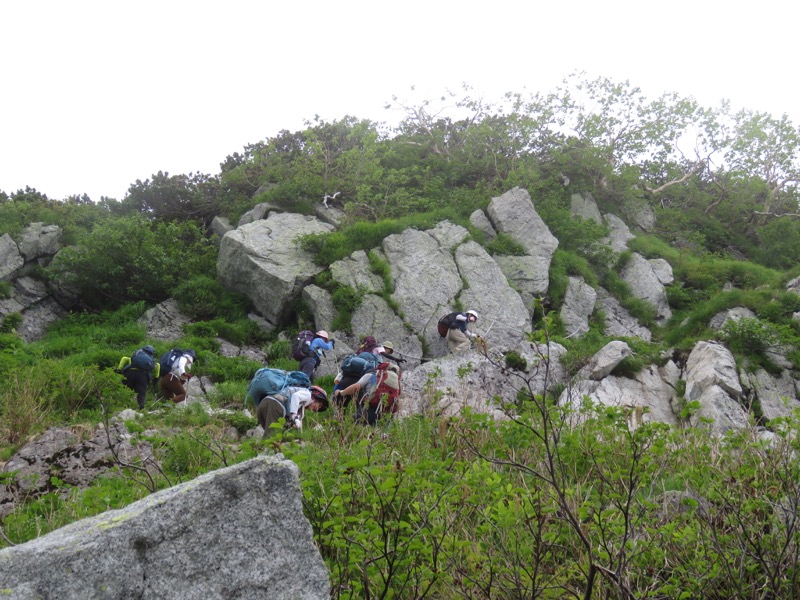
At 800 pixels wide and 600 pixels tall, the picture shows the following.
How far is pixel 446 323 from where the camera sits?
14.8 meters

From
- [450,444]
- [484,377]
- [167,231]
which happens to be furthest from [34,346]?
[450,444]

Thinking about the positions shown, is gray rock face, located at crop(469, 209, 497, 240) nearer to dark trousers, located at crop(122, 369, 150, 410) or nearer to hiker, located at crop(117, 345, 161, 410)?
hiker, located at crop(117, 345, 161, 410)

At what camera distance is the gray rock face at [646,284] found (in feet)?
62.1

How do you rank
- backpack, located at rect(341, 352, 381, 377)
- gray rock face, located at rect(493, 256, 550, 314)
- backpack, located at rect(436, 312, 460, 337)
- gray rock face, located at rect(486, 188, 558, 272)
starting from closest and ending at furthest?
backpack, located at rect(341, 352, 381, 377), backpack, located at rect(436, 312, 460, 337), gray rock face, located at rect(493, 256, 550, 314), gray rock face, located at rect(486, 188, 558, 272)

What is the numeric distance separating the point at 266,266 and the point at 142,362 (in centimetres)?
640

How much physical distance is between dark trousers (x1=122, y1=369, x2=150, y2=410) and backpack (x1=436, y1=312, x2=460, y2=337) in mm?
6865

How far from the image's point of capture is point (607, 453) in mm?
5320

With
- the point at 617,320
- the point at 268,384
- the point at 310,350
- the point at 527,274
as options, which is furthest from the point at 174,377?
the point at 617,320

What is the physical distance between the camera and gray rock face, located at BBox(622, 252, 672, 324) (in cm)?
1892

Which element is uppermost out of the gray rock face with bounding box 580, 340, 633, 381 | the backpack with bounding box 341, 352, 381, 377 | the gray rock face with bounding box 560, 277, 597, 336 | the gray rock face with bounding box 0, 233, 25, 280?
the backpack with bounding box 341, 352, 381, 377

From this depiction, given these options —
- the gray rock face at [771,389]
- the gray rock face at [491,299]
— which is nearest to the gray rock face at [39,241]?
the gray rock face at [491,299]

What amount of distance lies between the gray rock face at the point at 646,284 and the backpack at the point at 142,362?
47.5 ft

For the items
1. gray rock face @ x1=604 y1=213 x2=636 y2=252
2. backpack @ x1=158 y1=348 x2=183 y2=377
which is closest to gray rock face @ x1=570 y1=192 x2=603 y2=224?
gray rock face @ x1=604 y1=213 x2=636 y2=252

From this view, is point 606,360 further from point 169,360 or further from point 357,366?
point 169,360
